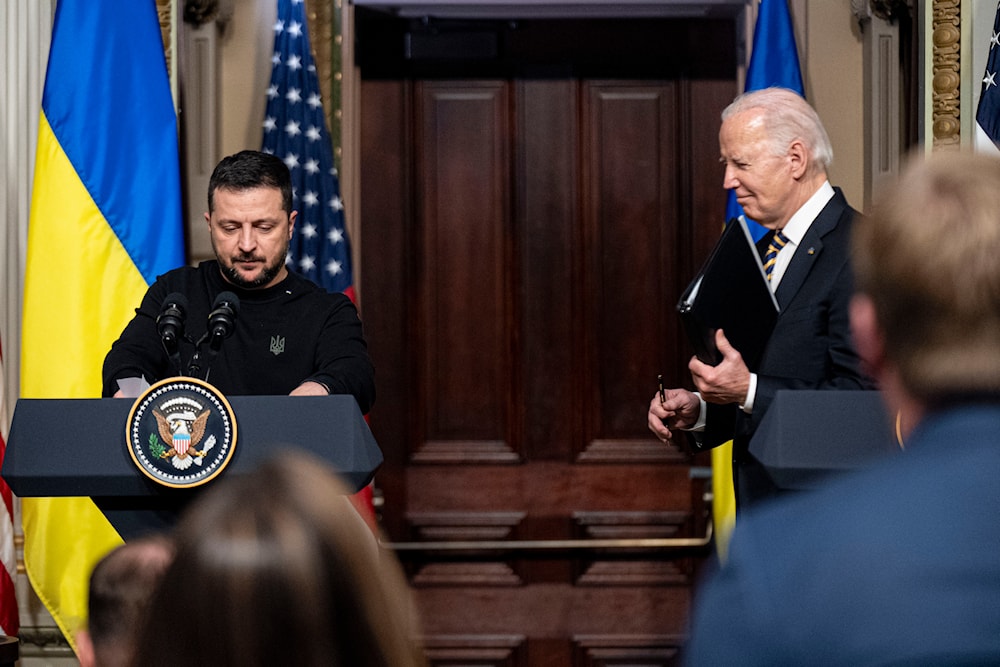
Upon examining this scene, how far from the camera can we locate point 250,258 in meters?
3.38

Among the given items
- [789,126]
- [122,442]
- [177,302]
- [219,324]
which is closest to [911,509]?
[122,442]

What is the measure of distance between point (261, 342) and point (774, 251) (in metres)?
1.27

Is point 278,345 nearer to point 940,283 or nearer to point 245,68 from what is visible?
point 245,68

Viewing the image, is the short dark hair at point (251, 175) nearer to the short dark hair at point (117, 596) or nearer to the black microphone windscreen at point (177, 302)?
the black microphone windscreen at point (177, 302)

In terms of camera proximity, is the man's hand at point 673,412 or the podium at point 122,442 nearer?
the podium at point 122,442

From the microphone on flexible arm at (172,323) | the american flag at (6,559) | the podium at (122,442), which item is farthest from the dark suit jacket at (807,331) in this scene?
the american flag at (6,559)

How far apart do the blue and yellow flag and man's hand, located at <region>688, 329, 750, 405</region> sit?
222 centimetres

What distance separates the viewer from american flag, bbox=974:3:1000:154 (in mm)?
4215

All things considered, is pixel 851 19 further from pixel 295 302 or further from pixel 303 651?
pixel 303 651

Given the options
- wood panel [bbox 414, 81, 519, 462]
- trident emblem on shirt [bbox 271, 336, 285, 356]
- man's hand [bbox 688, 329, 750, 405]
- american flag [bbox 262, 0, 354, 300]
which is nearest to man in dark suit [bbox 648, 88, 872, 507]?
man's hand [bbox 688, 329, 750, 405]

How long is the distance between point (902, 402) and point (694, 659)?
28 centimetres

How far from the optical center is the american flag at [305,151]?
15.9ft

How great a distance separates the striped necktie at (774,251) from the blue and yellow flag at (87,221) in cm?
210

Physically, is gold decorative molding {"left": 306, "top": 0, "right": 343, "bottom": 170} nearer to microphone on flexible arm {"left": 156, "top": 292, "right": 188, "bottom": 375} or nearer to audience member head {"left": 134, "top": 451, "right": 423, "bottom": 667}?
microphone on flexible arm {"left": 156, "top": 292, "right": 188, "bottom": 375}
